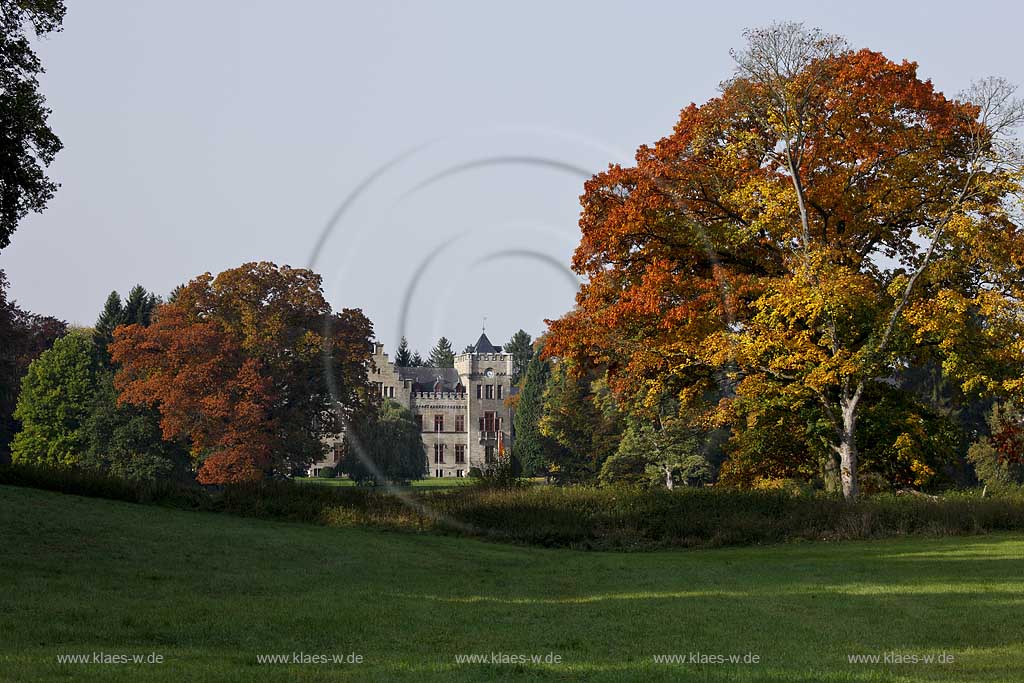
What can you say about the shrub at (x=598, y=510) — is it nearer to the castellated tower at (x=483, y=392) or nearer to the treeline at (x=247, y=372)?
the treeline at (x=247, y=372)

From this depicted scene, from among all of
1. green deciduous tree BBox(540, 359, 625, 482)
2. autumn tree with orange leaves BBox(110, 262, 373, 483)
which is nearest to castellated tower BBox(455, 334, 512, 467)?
green deciduous tree BBox(540, 359, 625, 482)

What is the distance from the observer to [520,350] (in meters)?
125

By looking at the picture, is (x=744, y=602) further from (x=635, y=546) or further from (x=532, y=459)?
(x=532, y=459)

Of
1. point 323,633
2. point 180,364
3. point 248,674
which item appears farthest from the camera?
point 180,364

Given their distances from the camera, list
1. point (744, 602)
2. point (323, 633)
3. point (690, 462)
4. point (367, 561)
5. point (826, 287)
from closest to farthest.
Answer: point (323, 633) < point (744, 602) < point (367, 561) < point (826, 287) < point (690, 462)

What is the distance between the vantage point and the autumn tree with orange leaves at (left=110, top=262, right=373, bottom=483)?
181ft

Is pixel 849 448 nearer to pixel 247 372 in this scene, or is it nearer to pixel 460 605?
pixel 460 605

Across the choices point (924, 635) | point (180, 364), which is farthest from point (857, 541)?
point (180, 364)

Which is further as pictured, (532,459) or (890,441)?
(532,459)

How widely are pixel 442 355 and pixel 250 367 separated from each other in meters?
101

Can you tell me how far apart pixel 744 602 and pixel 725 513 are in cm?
1388

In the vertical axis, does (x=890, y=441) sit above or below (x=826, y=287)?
below

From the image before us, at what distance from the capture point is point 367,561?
20484mm

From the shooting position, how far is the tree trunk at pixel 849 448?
3081cm
